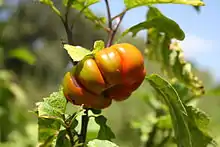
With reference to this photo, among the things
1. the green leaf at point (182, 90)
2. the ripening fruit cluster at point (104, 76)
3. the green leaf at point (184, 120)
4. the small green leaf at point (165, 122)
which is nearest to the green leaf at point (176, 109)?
the green leaf at point (184, 120)

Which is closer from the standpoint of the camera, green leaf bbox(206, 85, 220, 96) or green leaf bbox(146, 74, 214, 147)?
green leaf bbox(146, 74, 214, 147)

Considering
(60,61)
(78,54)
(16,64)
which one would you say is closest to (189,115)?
(78,54)

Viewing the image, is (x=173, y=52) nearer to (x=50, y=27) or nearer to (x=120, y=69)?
(x=120, y=69)

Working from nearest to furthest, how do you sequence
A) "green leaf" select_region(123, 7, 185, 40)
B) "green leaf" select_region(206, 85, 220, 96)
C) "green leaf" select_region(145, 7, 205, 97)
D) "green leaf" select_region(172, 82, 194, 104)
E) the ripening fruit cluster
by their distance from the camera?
the ripening fruit cluster, "green leaf" select_region(123, 7, 185, 40), "green leaf" select_region(145, 7, 205, 97), "green leaf" select_region(172, 82, 194, 104), "green leaf" select_region(206, 85, 220, 96)

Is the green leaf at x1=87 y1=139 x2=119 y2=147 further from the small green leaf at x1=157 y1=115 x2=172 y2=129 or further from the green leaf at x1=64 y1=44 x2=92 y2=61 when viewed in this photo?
the small green leaf at x1=157 y1=115 x2=172 y2=129

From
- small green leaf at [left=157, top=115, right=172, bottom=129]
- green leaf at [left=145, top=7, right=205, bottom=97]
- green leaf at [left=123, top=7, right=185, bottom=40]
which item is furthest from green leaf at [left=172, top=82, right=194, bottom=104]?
green leaf at [left=123, top=7, right=185, bottom=40]

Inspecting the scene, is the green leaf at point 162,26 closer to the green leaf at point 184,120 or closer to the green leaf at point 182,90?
the green leaf at point 184,120
